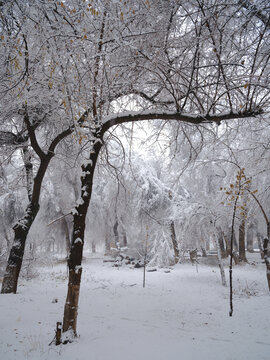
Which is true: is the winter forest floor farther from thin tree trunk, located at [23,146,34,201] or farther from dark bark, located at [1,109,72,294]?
thin tree trunk, located at [23,146,34,201]

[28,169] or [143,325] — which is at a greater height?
[28,169]

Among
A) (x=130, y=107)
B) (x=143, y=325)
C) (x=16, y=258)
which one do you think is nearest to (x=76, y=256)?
(x=143, y=325)

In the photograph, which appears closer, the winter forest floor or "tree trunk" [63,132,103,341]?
the winter forest floor

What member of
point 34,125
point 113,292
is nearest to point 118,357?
point 113,292

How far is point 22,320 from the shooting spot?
4191 mm

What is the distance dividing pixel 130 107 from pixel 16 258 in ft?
17.2

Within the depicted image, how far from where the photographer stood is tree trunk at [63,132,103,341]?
3.42m

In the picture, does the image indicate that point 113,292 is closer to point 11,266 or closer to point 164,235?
point 11,266

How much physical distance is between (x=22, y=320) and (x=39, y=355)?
154cm

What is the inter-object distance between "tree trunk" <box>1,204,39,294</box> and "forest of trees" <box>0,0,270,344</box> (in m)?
0.03

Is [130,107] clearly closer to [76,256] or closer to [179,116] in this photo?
[179,116]

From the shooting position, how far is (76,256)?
11.8 ft

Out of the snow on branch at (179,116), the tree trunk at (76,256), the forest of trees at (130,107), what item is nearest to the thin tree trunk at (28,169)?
the forest of trees at (130,107)

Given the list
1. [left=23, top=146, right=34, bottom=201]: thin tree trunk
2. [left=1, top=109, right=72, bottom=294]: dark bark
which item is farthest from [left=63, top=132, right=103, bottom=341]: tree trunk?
[left=23, top=146, right=34, bottom=201]: thin tree trunk
